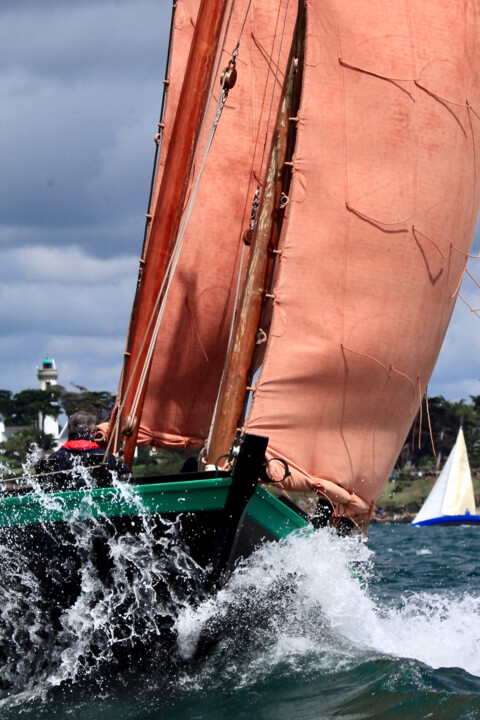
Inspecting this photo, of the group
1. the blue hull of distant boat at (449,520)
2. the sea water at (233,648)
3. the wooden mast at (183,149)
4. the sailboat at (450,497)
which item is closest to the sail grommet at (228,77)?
the wooden mast at (183,149)

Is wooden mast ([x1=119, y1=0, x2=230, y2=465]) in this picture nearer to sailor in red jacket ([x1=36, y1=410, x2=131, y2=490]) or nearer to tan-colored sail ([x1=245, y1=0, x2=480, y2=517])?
tan-colored sail ([x1=245, y1=0, x2=480, y2=517])

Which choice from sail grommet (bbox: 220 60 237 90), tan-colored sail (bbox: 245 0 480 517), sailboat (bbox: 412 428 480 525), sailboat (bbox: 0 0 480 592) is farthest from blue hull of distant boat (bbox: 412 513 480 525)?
sail grommet (bbox: 220 60 237 90)

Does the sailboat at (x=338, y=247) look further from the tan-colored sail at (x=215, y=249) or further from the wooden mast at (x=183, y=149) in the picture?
the tan-colored sail at (x=215, y=249)

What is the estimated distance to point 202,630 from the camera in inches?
343

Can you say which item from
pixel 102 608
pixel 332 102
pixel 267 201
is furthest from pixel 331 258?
pixel 102 608

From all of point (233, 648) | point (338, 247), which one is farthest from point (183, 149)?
point (233, 648)

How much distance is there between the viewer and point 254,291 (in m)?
10.7

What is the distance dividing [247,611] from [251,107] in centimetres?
849

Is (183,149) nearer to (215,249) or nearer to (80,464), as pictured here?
(215,249)

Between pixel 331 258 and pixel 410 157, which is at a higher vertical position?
pixel 410 157

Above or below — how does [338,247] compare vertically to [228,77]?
below

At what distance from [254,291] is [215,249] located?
12.6 feet

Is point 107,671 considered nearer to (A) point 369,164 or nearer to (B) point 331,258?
(B) point 331,258

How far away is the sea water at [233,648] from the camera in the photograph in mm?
7641
